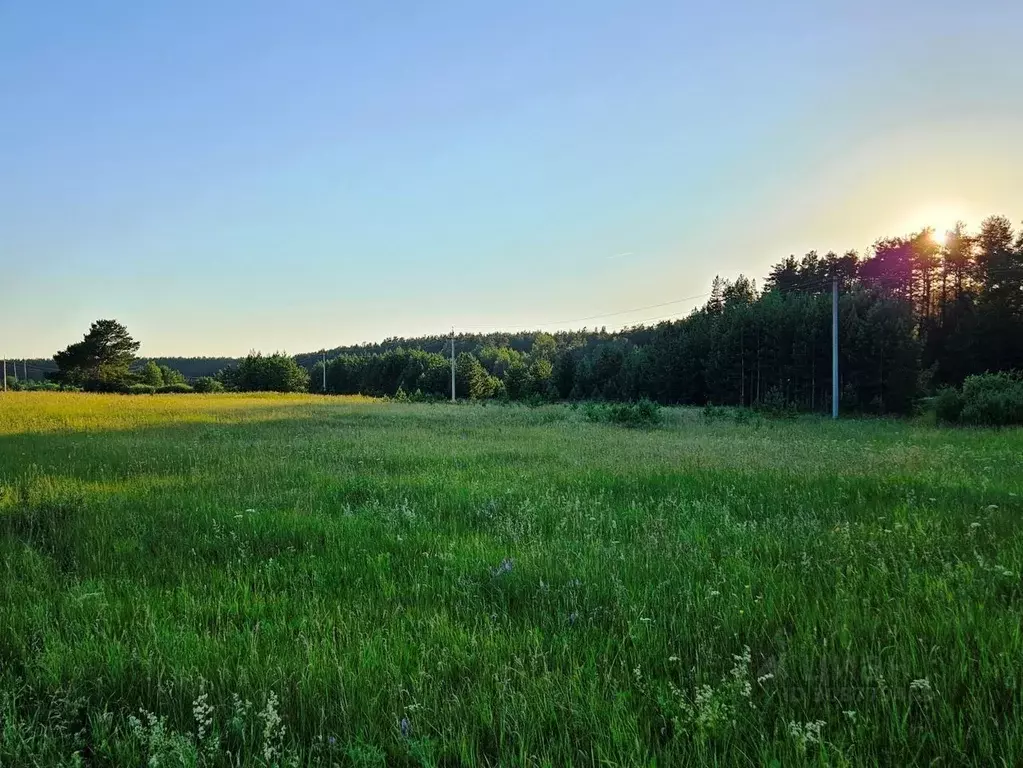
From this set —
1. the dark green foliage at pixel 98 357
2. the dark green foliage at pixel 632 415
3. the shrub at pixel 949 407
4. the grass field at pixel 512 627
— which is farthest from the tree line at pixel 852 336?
the dark green foliage at pixel 98 357

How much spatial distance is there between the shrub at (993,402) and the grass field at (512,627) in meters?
17.6

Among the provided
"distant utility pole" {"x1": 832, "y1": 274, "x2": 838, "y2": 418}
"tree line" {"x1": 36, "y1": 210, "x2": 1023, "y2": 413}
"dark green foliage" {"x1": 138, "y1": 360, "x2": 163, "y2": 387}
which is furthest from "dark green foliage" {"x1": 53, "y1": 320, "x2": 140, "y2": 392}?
"distant utility pole" {"x1": 832, "y1": 274, "x2": 838, "y2": 418}

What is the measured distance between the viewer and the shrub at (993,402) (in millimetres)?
20016

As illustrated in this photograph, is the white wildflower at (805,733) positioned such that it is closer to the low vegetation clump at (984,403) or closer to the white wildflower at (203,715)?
the white wildflower at (203,715)

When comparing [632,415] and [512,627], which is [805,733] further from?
[632,415]

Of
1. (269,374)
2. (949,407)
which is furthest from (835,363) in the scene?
(269,374)

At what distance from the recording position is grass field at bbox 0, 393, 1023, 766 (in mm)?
2174

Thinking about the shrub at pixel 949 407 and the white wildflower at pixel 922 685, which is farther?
the shrub at pixel 949 407

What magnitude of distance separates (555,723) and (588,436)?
14.8 m

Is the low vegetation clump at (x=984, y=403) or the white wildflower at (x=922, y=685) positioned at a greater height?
the low vegetation clump at (x=984, y=403)

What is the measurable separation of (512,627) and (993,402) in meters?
25.1

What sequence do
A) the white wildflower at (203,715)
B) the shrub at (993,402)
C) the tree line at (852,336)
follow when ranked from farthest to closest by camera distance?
the tree line at (852,336) → the shrub at (993,402) → the white wildflower at (203,715)

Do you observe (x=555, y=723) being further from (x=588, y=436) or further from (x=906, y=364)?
(x=906, y=364)

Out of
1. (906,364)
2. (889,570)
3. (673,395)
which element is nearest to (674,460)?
(889,570)
